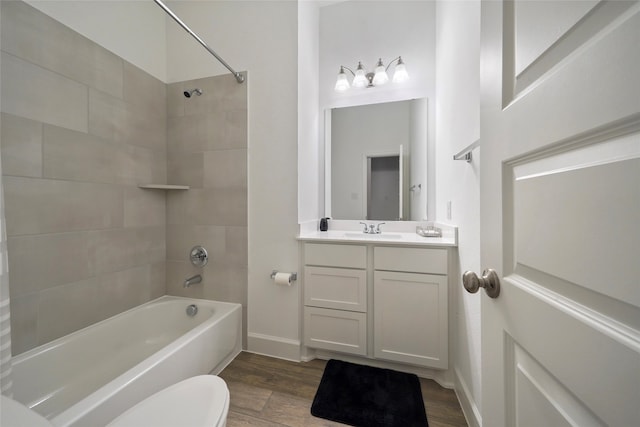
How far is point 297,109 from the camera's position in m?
1.69

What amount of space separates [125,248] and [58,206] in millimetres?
471

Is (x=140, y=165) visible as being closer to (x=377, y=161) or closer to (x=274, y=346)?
(x=274, y=346)

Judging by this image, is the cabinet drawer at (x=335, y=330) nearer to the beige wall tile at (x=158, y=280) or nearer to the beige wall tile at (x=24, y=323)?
the beige wall tile at (x=158, y=280)

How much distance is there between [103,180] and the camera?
1489mm

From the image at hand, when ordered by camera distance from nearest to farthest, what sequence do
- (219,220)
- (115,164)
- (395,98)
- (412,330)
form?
(412,330)
(115,164)
(219,220)
(395,98)

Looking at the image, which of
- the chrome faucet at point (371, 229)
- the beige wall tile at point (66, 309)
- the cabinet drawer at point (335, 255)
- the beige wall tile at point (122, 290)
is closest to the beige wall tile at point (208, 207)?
the beige wall tile at point (122, 290)

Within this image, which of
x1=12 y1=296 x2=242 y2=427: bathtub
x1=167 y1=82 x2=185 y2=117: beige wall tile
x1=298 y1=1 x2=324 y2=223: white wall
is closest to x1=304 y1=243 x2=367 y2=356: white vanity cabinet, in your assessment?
x1=298 y1=1 x2=324 y2=223: white wall

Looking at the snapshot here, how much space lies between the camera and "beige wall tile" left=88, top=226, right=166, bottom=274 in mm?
1468

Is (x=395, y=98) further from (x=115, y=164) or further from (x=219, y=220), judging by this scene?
(x=115, y=164)

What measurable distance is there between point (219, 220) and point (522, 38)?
6.17 ft

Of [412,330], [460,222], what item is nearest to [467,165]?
[460,222]

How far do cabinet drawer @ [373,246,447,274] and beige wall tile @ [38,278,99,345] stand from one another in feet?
6.00

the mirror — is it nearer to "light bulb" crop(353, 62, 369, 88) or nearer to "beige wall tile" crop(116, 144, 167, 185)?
"light bulb" crop(353, 62, 369, 88)

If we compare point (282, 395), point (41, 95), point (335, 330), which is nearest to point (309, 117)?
point (41, 95)
